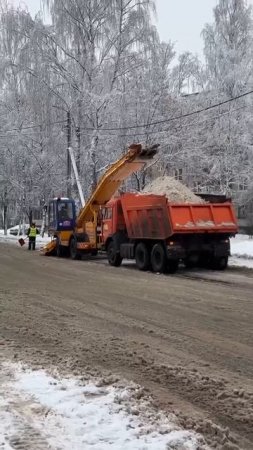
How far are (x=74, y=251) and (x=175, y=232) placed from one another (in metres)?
8.63

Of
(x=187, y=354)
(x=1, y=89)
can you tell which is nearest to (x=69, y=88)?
(x=1, y=89)

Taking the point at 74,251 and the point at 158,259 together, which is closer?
the point at 158,259

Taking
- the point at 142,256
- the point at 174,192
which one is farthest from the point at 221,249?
the point at 142,256

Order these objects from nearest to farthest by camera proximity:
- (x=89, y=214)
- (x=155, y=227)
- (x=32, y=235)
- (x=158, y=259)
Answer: (x=155, y=227)
(x=158, y=259)
(x=89, y=214)
(x=32, y=235)

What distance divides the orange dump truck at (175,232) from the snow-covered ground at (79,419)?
37.3 ft

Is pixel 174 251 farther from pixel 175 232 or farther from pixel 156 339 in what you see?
pixel 156 339

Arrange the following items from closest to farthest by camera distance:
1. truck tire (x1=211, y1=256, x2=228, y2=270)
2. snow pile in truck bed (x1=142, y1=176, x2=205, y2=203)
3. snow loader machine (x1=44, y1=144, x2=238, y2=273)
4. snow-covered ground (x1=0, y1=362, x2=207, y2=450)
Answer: snow-covered ground (x1=0, y1=362, x2=207, y2=450) → snow loader machine (x1=44, y1=144, x2=238, y2=273) → snow pile in truck bed (x1=142, y1=176, x2=205, y2=203) → truck tire (x1=211, y1=256, x2=228, y2=270)

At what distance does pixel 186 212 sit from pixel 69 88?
17105 mm

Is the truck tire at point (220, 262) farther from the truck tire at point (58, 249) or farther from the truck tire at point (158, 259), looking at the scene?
the truck tire at point (58, 249)

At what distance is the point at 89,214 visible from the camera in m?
→ 23.7

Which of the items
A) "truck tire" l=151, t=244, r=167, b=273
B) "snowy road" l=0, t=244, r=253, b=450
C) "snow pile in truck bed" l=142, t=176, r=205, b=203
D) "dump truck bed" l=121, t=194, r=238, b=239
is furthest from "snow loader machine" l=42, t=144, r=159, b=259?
Answer: "snowy road" l=0, t=244, r=253, b=450

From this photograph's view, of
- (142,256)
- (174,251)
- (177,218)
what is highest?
(177,218)

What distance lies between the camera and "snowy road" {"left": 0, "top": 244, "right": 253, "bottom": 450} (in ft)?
17.2

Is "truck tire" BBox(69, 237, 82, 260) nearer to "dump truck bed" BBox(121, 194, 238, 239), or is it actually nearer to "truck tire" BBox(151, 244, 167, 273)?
"dump truck bed" BBox(121, 194, 238, 239)
